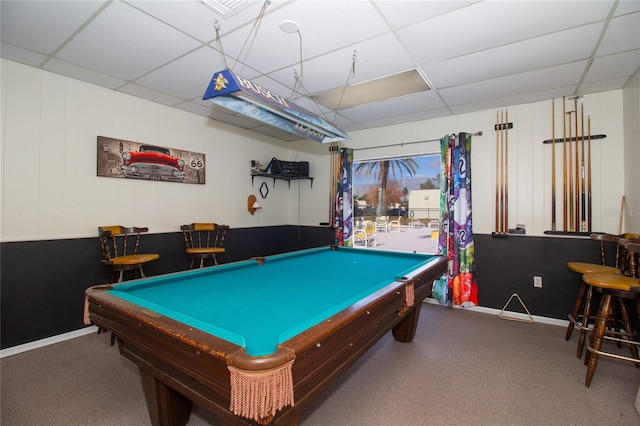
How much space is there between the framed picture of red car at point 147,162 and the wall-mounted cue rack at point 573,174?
442cm

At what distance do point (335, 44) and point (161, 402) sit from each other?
2654 mm

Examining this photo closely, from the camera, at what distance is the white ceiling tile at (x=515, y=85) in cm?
271

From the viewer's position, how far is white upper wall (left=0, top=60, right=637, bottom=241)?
2.64 meters

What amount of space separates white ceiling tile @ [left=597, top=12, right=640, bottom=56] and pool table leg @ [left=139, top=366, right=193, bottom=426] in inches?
142

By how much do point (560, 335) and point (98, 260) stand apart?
4861 millimetres

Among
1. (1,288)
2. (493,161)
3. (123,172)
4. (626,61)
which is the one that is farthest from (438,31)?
(1,288)

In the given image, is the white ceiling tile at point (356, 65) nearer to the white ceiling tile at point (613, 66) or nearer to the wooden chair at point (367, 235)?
the white ceiling tile at point (613, 66)

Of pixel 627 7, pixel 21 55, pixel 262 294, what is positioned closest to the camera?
pixel 262 294

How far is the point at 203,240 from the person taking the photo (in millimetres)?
4105

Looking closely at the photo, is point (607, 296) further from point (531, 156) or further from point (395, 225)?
point (395, 225)

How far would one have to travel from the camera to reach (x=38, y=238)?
2717mm

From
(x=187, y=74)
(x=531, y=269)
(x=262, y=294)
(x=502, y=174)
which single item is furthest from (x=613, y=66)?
(x=187, y=74)

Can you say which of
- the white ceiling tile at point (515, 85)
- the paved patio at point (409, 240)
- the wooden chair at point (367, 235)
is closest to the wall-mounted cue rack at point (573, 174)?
the white ceiling tile at point (515, 85)

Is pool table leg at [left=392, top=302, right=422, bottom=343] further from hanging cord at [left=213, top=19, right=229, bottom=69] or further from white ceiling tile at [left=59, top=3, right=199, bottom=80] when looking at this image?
white ceiling tile at [left=59, top=3, right=199, bottom=80]
